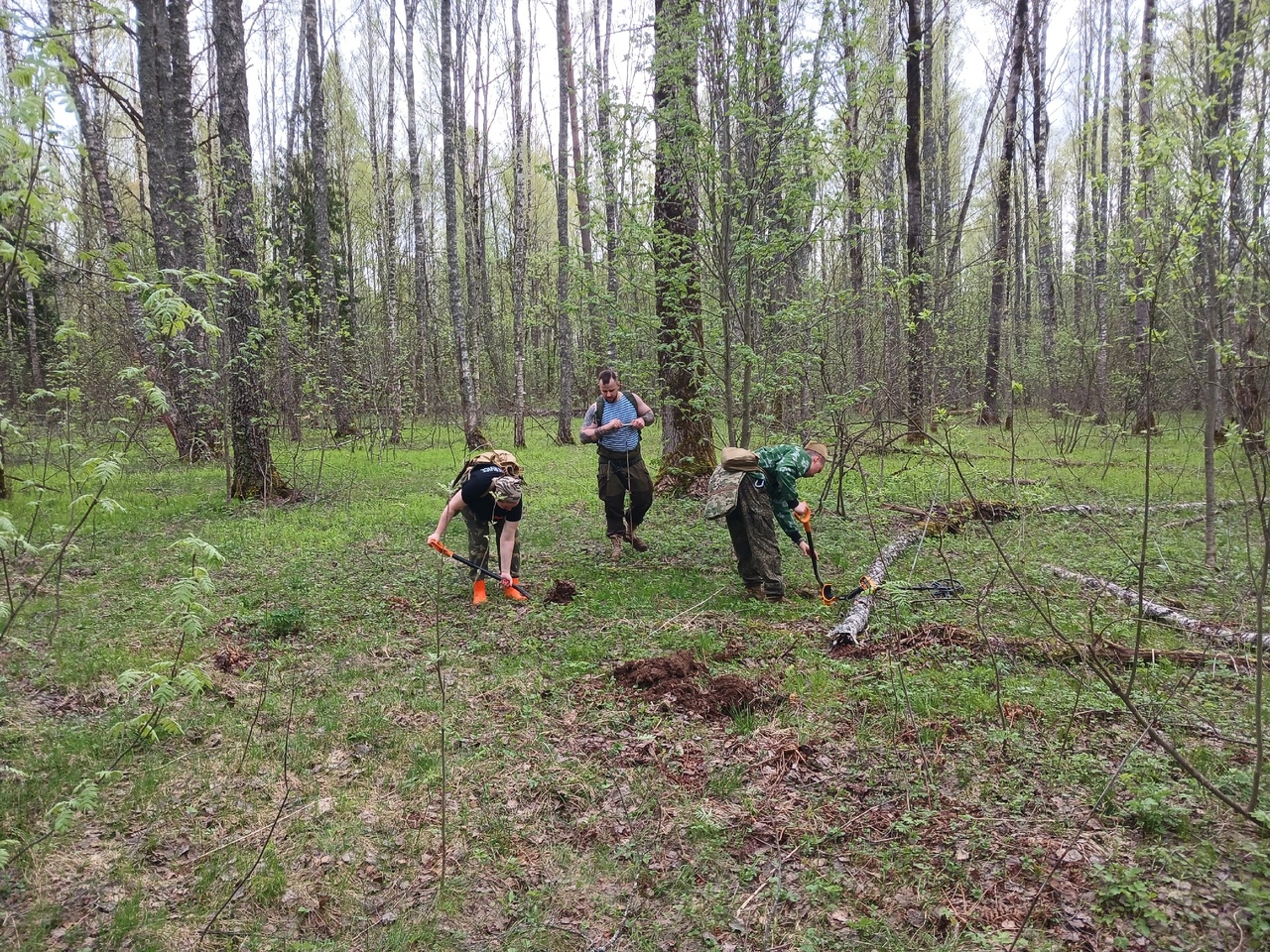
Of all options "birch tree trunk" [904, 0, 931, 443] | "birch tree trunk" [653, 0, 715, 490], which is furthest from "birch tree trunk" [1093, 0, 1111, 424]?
"birch tree trunk" [653, 0, 715, 490]

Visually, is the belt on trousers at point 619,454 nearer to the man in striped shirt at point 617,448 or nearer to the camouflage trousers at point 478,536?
the man in striped shirt at point 617,448

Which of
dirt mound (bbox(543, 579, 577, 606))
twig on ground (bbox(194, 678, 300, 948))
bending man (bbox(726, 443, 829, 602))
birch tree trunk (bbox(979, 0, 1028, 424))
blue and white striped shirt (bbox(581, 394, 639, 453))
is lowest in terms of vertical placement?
twig on ground (bbox(194, 678, 300, 948))

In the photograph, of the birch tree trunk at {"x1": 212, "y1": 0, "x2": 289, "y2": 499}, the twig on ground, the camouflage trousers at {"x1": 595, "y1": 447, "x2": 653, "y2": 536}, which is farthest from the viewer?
the birch tree trunk at {"x1": 212, "y1": 0, "x2": 289, "y2": 499}

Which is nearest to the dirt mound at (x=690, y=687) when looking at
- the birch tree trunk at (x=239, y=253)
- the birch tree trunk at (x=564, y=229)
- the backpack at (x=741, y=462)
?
the backpack at (x=741, y=462)

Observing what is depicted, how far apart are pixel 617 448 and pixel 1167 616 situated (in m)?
4.95

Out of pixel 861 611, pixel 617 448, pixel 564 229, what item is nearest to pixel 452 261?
pixel 564 229

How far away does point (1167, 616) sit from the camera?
4973 millimetres

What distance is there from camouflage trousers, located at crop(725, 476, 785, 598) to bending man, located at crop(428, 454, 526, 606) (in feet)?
6.61

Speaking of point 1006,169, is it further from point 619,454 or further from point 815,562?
point 815,562

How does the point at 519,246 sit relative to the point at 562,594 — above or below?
above

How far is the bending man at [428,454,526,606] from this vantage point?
616 cm

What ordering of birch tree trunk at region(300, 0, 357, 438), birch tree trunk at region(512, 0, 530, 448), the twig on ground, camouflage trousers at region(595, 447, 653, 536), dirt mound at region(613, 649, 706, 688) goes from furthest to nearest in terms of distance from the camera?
birch tree trunk at region(512, 0, 530, 448), birch tree trunk at region(300, 0, 357, 438), camouflage trousers at region(595, 447, 653, 536), dirt mound at region(613, 649, 706, 688), the twig on ground

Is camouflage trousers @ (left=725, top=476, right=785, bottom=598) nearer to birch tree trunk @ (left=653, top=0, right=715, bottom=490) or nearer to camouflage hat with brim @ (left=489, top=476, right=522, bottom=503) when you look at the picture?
camouflage hat with brim @ (left=489, top=476, right=522, bottom=503)

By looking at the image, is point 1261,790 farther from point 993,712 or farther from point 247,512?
point 247,512
